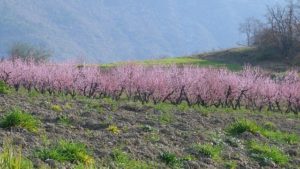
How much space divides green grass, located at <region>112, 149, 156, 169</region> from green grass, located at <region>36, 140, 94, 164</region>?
Answer: 0.43 meters

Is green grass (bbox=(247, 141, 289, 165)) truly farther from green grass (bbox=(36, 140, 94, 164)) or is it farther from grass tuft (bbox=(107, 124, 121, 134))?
green grass (bbox=(36, 140, 94, 164))

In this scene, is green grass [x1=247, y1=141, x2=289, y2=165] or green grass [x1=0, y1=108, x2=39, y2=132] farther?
green grass [x1=247, y1=141, x2=289, y2=165]

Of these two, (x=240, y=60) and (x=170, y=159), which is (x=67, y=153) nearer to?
(x=170, y=159)

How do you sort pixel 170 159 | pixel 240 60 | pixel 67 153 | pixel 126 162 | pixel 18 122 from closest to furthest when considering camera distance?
pixel 67 153 < pixel 126 162 < pixel 170 159 < pixel 18 122 < pixel 240 60

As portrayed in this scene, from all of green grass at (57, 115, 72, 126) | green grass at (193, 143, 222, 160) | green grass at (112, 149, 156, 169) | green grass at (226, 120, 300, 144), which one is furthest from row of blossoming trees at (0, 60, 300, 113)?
green grass at (112, 149, 156, 169)

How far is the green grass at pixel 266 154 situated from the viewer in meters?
11.6

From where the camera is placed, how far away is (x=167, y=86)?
30.2 metres

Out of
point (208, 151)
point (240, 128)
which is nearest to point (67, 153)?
point (208, 151)

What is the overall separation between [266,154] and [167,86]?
→ 60.3 ft

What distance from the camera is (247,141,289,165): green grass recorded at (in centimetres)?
1159

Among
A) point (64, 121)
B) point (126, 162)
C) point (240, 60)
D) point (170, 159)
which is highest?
point (64, 121)

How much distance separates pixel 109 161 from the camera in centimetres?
902

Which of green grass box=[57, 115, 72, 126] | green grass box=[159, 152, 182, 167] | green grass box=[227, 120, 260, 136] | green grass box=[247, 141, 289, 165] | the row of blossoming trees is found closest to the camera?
green grass box=[159, 152, 182, 167]

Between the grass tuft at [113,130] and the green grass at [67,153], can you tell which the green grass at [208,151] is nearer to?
the grass tuft at [113,130]
